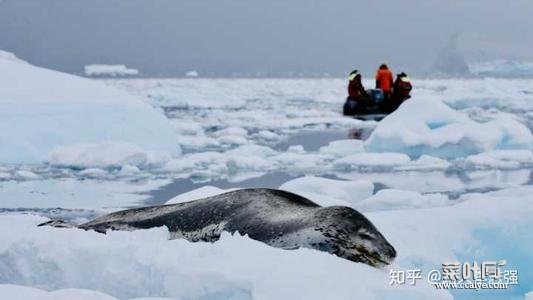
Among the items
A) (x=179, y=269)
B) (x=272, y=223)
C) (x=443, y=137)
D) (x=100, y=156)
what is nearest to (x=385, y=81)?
(x=443, y=137)

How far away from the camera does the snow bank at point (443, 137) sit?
10383mm

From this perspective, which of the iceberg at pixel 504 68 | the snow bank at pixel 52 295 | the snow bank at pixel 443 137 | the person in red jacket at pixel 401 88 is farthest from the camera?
the iceberg at pixel 504 68

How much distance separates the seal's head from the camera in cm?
313

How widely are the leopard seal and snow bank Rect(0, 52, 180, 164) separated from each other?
5.08 m

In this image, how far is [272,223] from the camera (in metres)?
3.51

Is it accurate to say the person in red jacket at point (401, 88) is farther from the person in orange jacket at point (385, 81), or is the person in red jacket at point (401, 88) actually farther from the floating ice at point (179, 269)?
the floating ice at point (179, 269)

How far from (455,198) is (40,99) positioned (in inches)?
196

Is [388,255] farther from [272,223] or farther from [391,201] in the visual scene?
[391,201]

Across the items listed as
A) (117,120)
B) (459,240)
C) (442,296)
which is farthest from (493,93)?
(442,296)

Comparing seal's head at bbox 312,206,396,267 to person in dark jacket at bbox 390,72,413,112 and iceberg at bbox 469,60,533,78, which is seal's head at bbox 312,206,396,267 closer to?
person in dark jacket at bbox 390,72,413,112

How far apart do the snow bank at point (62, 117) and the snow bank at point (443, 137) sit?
271cm

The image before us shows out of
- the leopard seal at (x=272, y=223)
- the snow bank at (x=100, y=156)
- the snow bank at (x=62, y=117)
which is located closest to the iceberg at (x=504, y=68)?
the snow bank at (x=62, y=117)

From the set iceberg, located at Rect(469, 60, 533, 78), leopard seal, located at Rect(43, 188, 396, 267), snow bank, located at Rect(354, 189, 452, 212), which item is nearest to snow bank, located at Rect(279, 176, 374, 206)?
snow bank, located at Rect(354, 189, 452, 212)

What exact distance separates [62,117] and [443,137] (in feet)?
15.2
